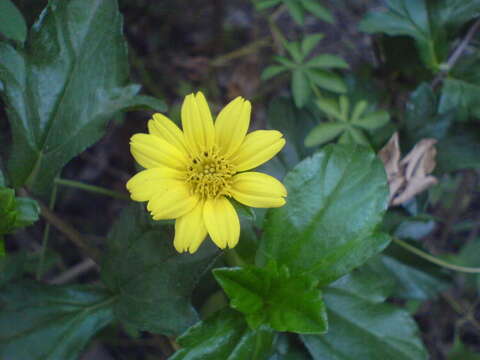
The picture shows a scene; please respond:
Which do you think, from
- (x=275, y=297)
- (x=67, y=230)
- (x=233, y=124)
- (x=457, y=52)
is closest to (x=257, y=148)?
(x=233, y=124)

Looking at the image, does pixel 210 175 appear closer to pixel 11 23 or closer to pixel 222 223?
pixel 222 223

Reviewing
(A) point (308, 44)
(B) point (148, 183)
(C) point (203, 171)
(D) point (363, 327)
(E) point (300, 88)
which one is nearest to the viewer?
(B) point (148, 183)

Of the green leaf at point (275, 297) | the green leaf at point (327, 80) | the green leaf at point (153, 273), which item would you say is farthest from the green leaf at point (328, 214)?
the green leaf at point (327, 80)

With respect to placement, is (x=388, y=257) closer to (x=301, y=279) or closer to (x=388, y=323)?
(x=388, y=323)

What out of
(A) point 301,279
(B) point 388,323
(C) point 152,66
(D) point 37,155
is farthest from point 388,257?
(C) point 152,66

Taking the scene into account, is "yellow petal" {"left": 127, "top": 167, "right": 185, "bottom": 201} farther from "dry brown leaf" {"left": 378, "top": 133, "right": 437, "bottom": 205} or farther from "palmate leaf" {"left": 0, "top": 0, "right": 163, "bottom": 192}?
"dry brown leaf" {"left": 378, "top": 133, "right": 437, "bottom": 205}

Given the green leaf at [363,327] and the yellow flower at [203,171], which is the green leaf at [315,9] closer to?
the yellow flower at [203,171]
